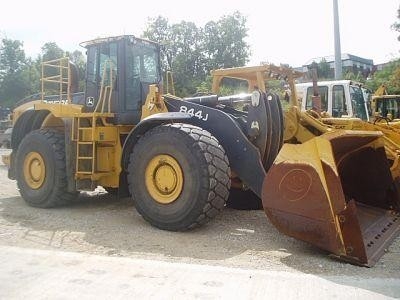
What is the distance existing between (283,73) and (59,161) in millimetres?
3679

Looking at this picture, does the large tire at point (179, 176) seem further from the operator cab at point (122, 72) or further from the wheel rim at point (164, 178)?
the operator cab at point (122, 72)

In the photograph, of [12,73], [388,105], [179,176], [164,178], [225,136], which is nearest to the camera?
[179,176]

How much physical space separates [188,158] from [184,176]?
0.72ft

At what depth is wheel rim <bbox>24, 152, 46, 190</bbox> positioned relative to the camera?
7.48 metres

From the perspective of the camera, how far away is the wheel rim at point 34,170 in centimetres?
748

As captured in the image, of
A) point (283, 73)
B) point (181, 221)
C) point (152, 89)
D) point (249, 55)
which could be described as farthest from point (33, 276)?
point (249, 55)

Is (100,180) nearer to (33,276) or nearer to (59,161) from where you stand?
(59,161)

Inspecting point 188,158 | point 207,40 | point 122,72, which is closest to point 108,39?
point 122,72

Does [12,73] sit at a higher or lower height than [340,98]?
higher

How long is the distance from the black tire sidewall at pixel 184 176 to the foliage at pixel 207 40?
3440 centimetres

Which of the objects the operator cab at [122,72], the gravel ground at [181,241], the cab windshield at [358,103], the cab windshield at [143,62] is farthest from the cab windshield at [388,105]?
the gravel ground at [181,241]

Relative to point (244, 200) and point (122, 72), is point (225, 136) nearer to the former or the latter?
point (244, 200)

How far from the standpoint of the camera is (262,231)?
5730 mm

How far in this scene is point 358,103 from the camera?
1045cm
